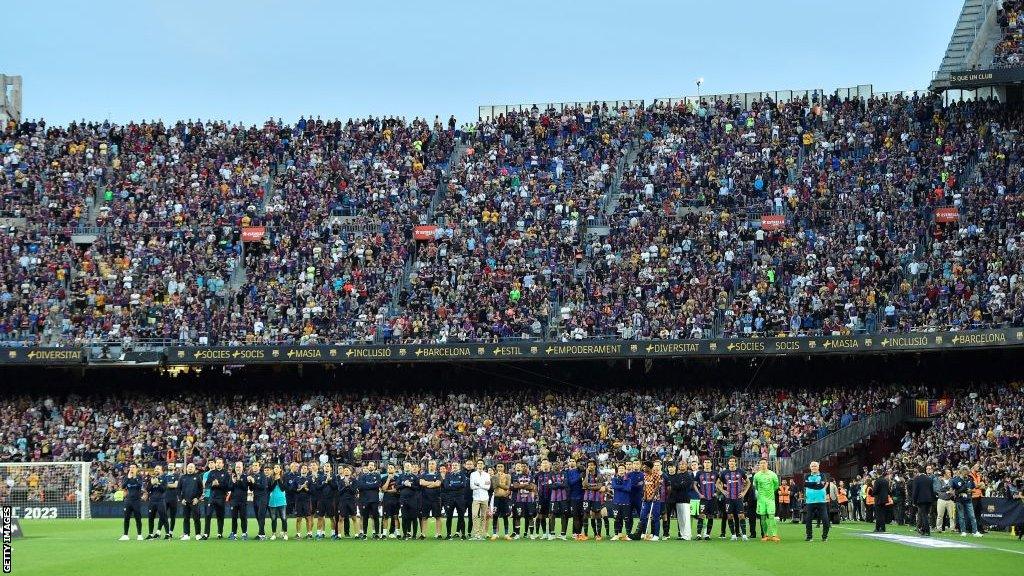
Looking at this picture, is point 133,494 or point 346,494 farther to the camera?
point 346,494

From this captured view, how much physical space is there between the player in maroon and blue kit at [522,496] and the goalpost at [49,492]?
1876cm

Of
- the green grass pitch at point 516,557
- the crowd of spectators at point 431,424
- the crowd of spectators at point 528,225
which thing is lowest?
the green grass pitch at point 516,557

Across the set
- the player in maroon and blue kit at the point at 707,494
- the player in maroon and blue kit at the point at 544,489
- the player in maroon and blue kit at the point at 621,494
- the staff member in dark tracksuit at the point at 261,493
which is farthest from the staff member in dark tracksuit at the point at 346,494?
the player in maroon and blue kit at the point at 707,494

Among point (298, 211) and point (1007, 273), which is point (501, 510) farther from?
point (298, 211)

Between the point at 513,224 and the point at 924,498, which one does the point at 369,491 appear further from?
the point at 513,224

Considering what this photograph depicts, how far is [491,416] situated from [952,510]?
20120 mm

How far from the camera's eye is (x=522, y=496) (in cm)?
2808

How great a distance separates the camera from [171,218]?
54.9m

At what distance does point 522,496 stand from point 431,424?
63.0 feet

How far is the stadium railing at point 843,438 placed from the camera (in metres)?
42.8

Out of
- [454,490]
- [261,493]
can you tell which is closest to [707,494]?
[454,490]

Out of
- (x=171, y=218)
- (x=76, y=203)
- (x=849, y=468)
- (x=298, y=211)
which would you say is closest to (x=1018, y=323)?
(x=849, y=468)

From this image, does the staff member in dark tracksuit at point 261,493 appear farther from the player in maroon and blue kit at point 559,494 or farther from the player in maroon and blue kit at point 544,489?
the player in maroon and blue kit at point 559,494

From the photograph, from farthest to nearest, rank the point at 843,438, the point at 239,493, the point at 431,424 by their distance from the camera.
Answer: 1. the point at 431,424
2. the point at 843,438
3. the point at 239,493
